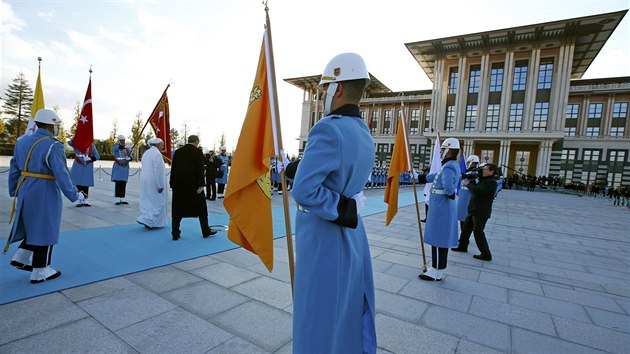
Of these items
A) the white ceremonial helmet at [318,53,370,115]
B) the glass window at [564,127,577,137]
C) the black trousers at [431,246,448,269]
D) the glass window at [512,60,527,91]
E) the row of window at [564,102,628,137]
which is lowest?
the black trousers at [431,246,448,269]

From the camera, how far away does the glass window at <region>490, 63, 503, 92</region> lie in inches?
1665

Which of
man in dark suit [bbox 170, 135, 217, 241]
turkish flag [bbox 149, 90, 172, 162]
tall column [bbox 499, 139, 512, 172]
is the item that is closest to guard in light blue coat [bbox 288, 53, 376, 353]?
man in dark suit [bbox 170, 135, 217, 241]

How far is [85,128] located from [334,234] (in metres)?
6.48

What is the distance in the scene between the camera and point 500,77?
4238cm

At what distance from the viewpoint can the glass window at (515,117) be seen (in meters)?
40.8

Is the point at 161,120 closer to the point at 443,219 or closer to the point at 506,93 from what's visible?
the point at 443,219

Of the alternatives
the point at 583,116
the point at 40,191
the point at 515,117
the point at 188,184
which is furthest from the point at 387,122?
the point at 40,191

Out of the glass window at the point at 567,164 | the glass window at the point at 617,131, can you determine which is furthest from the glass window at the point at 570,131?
the glass window at the point at 617,131

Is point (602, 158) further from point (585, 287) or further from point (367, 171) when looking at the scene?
point (367, 171)

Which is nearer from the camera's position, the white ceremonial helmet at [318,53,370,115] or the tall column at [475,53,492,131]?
the white ceremonial helmet at [318,53,370,115]

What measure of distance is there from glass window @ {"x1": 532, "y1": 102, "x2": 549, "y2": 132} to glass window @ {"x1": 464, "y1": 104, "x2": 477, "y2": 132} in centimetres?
715

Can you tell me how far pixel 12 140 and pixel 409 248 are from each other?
69.1 meters

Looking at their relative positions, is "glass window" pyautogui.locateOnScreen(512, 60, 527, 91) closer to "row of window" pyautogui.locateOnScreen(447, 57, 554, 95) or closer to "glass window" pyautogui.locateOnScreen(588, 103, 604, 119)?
"row of window" pyautogui.locateOnScreen(447, 57, 554, 95)

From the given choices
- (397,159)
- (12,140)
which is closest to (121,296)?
(397,159)
